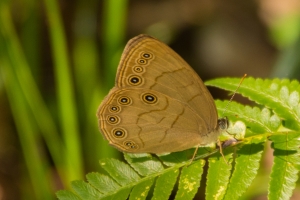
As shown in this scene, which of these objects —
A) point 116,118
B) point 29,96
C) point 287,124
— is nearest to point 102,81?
point 29,96

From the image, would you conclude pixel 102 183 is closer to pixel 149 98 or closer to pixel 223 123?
pixel 149 98

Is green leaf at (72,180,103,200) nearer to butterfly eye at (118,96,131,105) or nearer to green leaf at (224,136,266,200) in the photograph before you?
butterfly eye at (118,96,131,105)

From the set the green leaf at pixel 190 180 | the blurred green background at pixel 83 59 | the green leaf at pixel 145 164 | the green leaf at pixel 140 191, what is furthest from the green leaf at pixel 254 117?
the blurred green background at pixel 83 59

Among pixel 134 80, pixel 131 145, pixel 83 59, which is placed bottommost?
pixel 131 145

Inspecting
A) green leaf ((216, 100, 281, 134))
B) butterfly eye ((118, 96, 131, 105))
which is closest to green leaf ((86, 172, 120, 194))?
butterfly eye ((118, 96, 131, 105))

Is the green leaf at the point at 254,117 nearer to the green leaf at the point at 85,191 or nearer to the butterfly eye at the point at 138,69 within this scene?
the butterfly eye at the point at 138,69

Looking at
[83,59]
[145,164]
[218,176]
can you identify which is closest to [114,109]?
[145,164]
